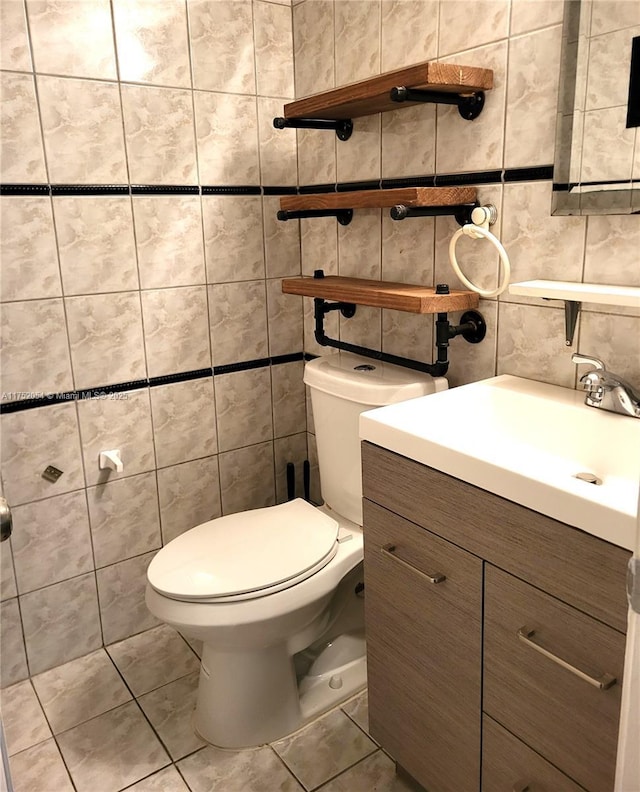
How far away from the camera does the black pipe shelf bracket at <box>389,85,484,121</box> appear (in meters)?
1.47

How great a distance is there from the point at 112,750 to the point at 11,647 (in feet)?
1.47

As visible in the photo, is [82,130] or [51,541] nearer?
[82,130]

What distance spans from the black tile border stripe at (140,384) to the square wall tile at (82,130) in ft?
1.83

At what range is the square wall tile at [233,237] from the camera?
2020 mm

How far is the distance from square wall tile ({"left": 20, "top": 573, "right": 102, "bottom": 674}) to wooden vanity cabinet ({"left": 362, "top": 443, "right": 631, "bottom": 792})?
0.95m

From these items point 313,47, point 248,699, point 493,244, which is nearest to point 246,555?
point 248,699

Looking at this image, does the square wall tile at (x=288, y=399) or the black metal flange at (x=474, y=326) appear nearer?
the black metal flange at (x=474, y=326)

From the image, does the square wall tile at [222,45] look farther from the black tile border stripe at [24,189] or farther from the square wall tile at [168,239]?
the black tile border stripe at [24,189]

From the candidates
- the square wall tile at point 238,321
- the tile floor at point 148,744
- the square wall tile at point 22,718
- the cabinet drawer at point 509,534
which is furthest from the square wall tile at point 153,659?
the cabinet drawer at point 509,534

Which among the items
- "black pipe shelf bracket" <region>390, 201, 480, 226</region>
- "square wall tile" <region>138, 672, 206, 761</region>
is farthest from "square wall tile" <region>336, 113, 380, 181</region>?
"square wall tile" <region>138, 672, 206, 761</region>

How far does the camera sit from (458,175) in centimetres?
162

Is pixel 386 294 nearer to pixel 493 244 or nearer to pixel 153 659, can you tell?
pixel 493 244

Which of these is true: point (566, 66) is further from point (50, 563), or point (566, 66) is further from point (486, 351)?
point (50, 563)

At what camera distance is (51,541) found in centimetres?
192
